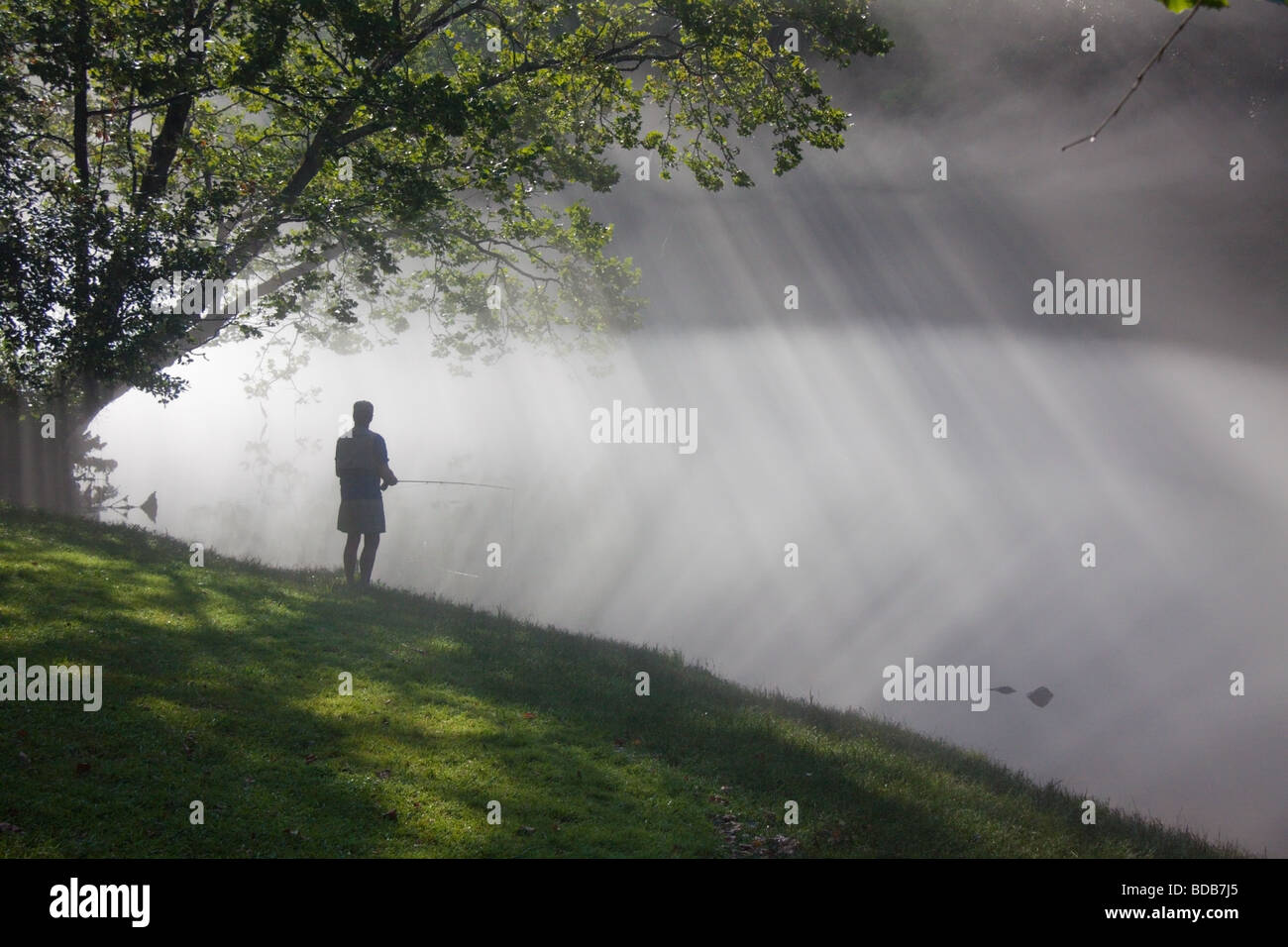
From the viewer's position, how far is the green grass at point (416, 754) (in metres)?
5.77

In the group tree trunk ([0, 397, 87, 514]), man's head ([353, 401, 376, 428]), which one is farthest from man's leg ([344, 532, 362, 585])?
tree trunk ([0, 397, 87, 514])

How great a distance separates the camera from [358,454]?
13.4 meters

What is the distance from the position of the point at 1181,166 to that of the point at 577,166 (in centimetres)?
4993

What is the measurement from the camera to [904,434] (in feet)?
233

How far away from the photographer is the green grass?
18.9 ft

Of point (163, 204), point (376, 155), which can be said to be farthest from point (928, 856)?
point (163, 204)

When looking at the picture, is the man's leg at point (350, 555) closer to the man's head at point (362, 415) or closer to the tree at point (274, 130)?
the man's head at point (362, 415)

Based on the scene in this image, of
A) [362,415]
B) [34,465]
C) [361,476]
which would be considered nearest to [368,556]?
[361,476]

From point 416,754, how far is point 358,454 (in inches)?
288

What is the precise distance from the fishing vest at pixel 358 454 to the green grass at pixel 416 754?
244cm

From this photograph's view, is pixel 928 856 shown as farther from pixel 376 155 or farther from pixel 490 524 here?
pixel 490 524

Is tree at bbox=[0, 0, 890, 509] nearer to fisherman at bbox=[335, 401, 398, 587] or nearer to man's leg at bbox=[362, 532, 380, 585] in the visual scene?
fisherman at bbox=[335, 401, 398, 587]

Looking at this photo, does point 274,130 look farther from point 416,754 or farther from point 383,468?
point 416,754

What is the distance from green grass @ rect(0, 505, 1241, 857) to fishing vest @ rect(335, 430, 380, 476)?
2443mm
